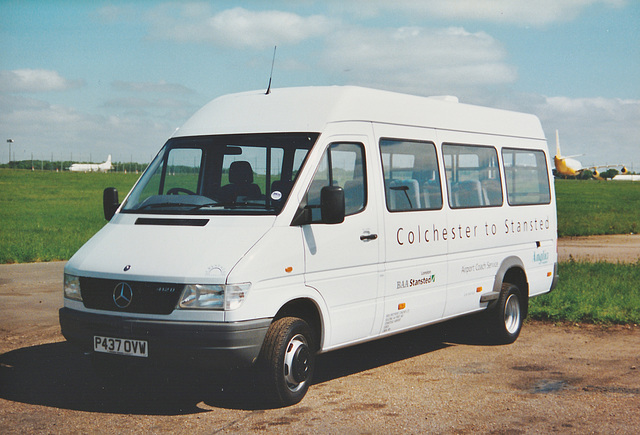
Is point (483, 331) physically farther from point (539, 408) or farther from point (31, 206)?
point (31, 206)

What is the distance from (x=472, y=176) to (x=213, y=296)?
4.04 metres

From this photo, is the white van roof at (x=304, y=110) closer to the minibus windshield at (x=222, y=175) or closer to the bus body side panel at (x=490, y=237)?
the minibus windshield at (x=222, y=175)

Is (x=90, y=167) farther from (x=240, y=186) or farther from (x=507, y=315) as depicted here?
(x=240, y=186)

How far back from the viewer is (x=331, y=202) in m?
6.68

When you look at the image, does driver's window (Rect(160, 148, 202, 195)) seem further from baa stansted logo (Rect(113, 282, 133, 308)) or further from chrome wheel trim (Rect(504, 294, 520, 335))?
chrome wheel trim (Rect(504, 294, 520, 335))

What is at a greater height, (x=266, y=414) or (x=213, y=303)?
(x=213, y=303)

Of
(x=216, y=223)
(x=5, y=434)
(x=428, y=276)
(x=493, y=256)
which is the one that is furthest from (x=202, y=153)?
(x=493, y=256)

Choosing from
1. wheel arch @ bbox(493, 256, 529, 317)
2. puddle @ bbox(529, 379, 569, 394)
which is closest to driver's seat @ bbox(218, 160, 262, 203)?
puddle @ bbox(529, 379, 569, 394)

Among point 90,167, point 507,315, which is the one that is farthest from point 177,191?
point 90,167

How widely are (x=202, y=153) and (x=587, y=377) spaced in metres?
4.04

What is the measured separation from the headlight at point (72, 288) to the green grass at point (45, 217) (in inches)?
481

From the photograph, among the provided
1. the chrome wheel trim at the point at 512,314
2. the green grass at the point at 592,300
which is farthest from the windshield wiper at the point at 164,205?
the green grass at the point at 592,300

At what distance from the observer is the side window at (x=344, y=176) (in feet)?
23.0

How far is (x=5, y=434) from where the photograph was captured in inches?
233
